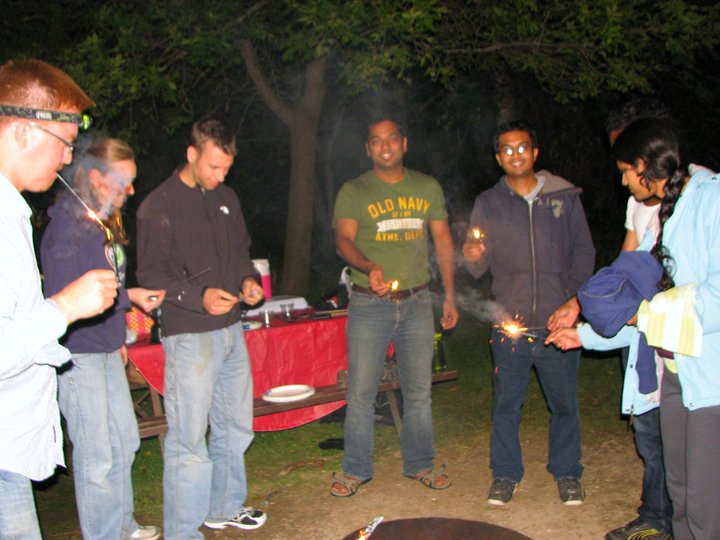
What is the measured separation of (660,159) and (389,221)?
7.08 ft

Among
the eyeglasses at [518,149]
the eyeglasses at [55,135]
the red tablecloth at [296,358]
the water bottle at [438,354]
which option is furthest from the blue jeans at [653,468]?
the eyeglasses at [55,135]

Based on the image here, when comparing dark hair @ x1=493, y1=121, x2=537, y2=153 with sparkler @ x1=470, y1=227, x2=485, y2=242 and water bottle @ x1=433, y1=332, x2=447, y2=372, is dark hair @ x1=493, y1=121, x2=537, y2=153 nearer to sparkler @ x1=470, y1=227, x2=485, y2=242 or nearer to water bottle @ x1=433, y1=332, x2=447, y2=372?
sparkler @ x1=470, y1=227, x2=485, y2=242

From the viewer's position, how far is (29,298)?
8.02 ft

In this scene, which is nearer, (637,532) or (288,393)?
(637,532)

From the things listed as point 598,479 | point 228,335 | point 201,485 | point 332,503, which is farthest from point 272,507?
point 598,479

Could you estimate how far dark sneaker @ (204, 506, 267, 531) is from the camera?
4746 millimetres

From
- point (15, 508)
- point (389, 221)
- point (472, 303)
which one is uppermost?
point (389, 221)

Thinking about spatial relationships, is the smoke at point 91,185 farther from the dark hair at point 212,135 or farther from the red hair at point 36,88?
the red hair at point 36,88

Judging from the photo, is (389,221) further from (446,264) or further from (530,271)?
(530,271)

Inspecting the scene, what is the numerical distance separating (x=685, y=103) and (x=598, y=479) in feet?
47.0

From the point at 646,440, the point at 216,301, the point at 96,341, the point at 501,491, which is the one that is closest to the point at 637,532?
the point at 646,440

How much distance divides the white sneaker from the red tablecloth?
1483mm

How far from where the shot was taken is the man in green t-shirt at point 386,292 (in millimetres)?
5109

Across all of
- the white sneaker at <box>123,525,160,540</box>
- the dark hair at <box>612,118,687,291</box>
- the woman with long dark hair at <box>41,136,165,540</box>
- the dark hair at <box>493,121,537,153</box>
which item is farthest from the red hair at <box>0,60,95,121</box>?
the white sneaker at <box>123,525,160,540</box>
